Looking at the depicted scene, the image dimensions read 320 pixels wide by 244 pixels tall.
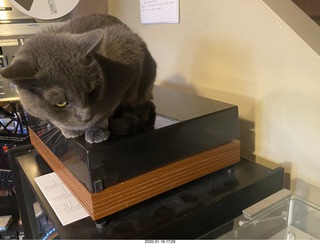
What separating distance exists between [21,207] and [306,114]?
870 mm

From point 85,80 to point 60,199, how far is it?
295 millimetres

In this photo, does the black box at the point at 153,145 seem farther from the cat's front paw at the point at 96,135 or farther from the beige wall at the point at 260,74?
the beige wall at the point at 260,74

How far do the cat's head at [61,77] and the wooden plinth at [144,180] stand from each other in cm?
14

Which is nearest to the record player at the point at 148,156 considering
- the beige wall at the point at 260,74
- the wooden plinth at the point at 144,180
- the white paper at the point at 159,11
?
the wooden plinth at the point at 144,180

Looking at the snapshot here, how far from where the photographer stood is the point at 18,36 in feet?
3.93

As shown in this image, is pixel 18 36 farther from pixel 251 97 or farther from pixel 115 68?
pixel 251 97

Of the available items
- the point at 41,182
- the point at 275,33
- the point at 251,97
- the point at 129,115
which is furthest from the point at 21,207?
the point at 275,33

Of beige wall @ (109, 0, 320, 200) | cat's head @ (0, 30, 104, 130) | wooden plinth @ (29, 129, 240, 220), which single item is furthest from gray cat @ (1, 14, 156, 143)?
beige wall @ (109, 0, 320, 200)

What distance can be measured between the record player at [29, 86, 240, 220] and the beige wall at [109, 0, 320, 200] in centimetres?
14

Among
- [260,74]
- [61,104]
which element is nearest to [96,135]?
[61,104]

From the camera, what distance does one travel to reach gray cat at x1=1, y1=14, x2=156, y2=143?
59 centimetres

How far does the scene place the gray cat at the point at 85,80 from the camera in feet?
1.92

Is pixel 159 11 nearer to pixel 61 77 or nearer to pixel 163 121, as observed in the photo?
pixel 163 121

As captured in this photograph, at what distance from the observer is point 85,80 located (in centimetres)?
61
